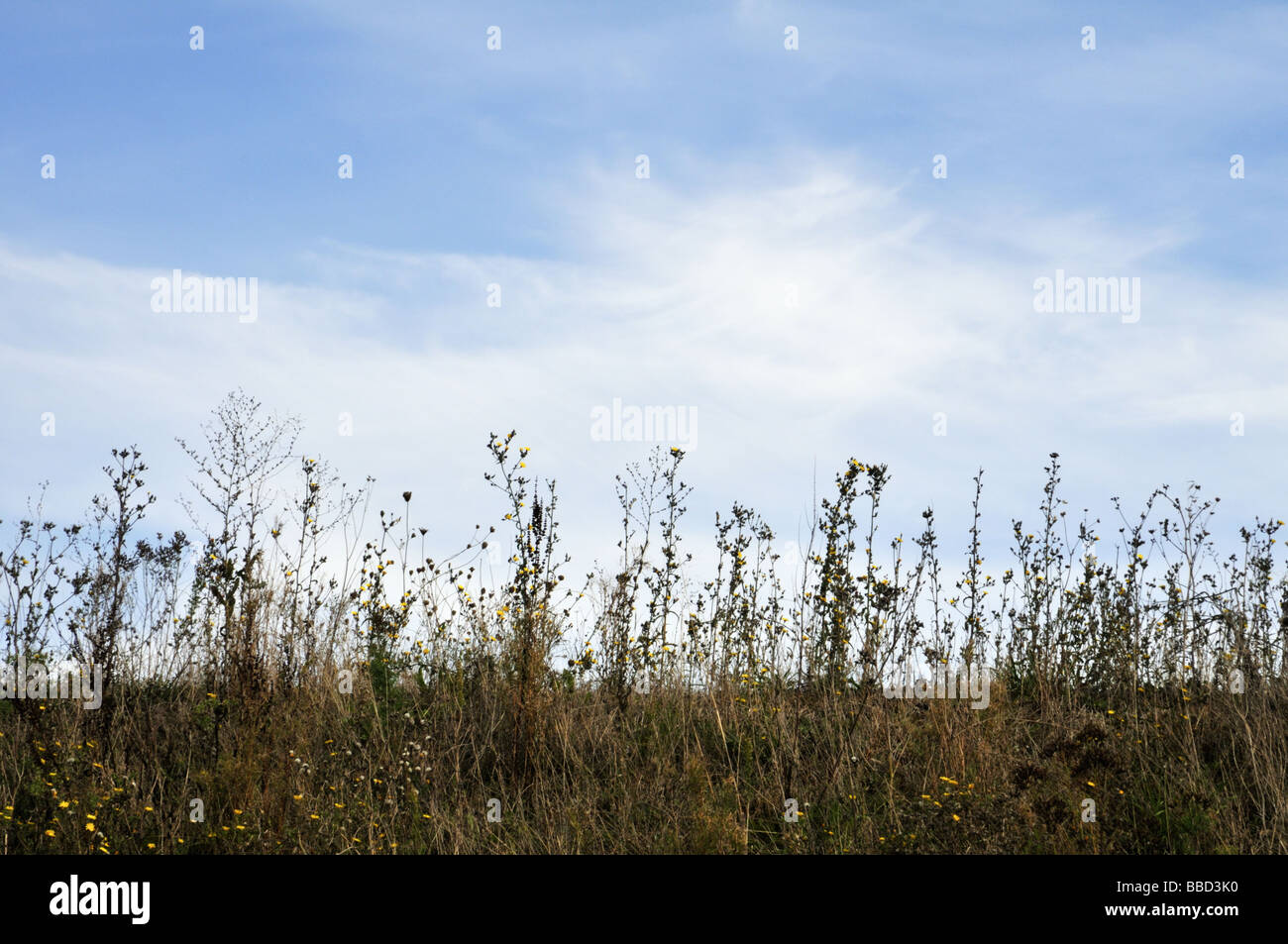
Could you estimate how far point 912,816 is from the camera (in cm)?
551

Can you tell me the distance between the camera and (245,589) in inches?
246

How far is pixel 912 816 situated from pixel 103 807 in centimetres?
485

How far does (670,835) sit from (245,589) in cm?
313

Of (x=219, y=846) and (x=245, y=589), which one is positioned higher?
(x=245, y=589)

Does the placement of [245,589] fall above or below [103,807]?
above
